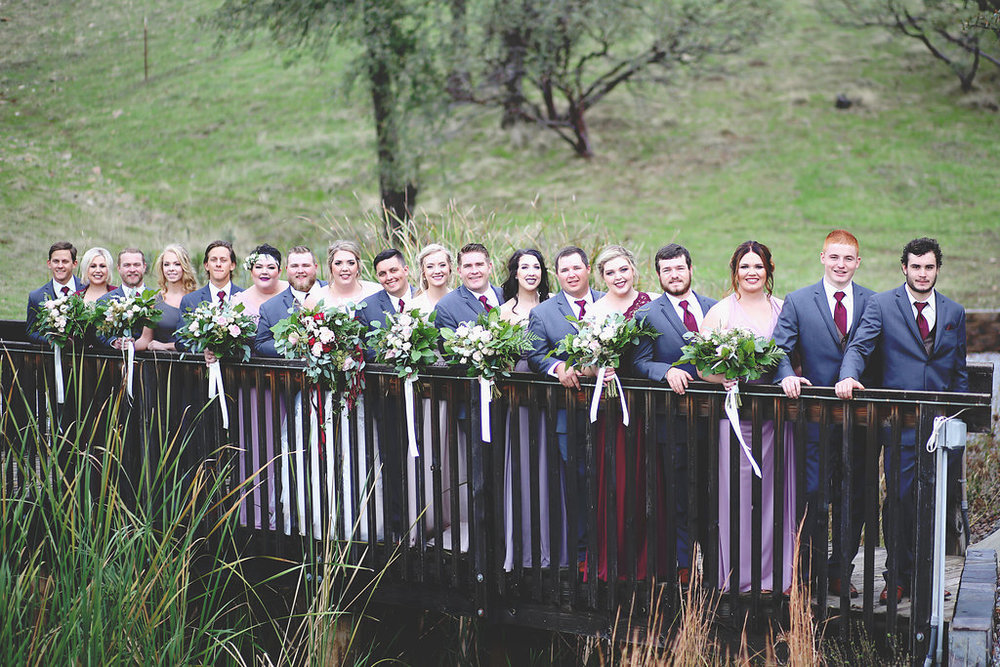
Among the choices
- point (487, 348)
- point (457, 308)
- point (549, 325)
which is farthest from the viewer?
point (457, 308)

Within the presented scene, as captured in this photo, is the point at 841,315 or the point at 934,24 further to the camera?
the point at 934,24

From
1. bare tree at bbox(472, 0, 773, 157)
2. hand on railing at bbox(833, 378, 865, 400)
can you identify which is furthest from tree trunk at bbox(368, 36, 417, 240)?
hand on railing at bbox(833, 378, 865, 400)

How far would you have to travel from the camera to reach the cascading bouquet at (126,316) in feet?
19.3

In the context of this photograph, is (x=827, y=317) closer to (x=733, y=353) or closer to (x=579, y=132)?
(x=733, y=353)

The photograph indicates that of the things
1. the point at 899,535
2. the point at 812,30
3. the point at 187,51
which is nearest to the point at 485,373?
the point at 899,535

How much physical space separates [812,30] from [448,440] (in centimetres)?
3121

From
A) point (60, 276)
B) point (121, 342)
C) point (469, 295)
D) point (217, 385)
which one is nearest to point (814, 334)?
point (469, 295)

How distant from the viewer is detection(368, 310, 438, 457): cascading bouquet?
4.83 metres

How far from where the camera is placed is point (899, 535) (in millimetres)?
4039

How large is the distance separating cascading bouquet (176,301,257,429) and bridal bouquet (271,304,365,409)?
397mm

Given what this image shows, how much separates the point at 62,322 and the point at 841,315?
459 centimetres

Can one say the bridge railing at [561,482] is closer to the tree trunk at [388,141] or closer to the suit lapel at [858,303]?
the suit lapel at [858,303]

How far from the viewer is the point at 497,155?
24.9 metres

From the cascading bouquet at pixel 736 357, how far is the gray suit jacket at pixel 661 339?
0.34 m
